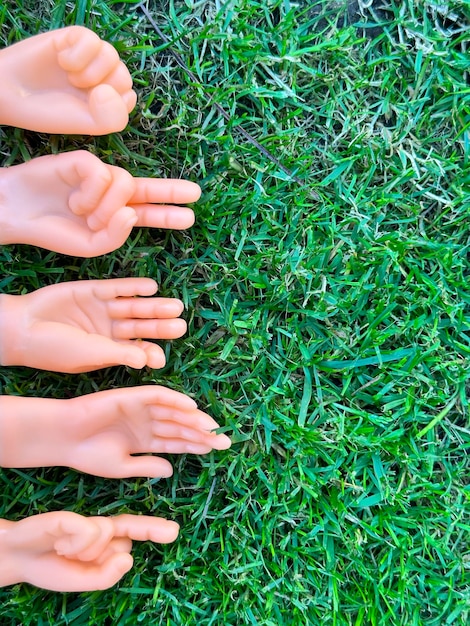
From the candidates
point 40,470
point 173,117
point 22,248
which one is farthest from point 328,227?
point 40,470

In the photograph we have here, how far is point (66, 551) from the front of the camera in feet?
4.05

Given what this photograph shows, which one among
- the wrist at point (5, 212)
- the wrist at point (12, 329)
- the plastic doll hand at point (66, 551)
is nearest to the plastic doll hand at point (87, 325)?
the wrist at point (12, 329)

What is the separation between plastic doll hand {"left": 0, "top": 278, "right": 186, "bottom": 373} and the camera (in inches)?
50.1

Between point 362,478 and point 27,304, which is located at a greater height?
point 27,304

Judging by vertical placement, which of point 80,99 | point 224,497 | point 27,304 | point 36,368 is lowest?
point 224,497

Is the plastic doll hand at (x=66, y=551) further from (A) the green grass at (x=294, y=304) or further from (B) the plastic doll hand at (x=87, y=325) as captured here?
(B) the plastic doll hand at (x=87, y=325)

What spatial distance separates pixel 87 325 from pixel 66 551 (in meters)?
A: 0.46

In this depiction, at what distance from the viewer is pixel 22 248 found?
4.55 feet

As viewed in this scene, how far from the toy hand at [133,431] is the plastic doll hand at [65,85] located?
0.56 m

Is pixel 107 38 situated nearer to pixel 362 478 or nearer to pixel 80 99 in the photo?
pixel 80 99

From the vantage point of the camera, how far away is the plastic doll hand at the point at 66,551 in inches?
48.8

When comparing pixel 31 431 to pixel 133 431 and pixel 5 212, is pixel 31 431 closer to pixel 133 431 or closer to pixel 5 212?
pixel 133 431

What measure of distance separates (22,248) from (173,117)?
17.7 inches

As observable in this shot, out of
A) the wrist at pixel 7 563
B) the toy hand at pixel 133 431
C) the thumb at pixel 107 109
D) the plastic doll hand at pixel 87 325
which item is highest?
the thumb at pixel 107 109
